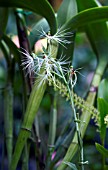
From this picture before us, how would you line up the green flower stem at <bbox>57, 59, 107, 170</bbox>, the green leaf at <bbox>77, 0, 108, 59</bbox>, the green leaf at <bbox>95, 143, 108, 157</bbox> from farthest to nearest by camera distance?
1. the green leaf at <bbox>77, 0, 108, 59</bbox>
2. the green flower stem at <bbox>57, 59, 107, 170</bbox>
3. the green leaf at <bbox>95, 143, 108, 157</bbox>

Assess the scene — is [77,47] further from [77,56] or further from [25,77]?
[25,77]

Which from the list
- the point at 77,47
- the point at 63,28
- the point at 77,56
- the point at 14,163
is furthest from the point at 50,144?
the point at 77,47

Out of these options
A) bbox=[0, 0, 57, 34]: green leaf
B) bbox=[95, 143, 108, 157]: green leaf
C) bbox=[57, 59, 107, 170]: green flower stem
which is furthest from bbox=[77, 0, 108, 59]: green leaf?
bbox=[95, 143, 108, 157]: green leaf

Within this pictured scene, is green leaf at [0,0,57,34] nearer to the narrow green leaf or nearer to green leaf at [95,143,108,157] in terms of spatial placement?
the narrow green leaf

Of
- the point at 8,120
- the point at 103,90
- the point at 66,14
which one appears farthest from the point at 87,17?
the point at 8,120

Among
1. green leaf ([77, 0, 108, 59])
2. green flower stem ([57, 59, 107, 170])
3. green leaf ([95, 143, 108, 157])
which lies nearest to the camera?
green leaf ([95, 143, 108, 157])

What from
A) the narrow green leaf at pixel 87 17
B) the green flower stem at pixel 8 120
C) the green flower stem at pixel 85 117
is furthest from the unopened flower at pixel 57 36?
the green flower stem at pixel 8 120

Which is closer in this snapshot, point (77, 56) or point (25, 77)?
point (25, 77)

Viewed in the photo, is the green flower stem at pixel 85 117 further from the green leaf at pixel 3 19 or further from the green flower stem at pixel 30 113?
the green leaf at pixel 3 19
